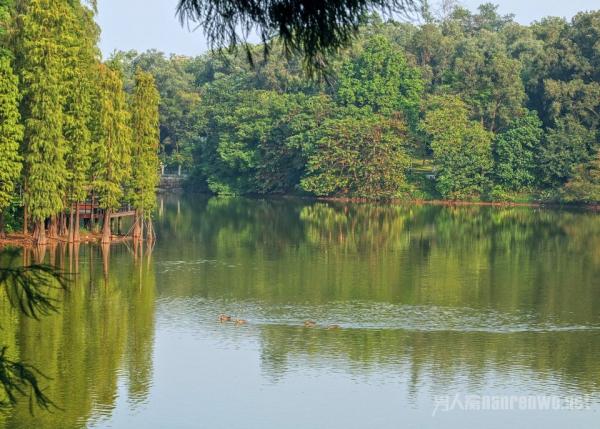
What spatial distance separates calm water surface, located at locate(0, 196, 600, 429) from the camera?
90.6 ft

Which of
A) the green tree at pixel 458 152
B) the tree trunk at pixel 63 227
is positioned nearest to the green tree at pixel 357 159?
the green tree at pixel 458 152

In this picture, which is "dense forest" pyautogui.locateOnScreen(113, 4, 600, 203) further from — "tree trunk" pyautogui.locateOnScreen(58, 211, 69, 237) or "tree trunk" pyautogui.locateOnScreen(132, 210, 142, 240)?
"tree trunk" pyautogui.locateOnScreen(58, 211, 69, 237)

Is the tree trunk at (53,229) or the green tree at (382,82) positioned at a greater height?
the green tree at (382,82)

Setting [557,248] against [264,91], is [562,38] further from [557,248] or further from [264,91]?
[557,248]

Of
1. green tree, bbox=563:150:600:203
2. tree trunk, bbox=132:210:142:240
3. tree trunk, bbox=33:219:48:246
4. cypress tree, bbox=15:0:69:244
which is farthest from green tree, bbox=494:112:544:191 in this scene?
cypress tree, bbox=15:0:69:244

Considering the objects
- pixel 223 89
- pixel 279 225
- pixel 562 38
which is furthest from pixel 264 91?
pixel 279 225

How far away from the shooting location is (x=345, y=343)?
34.6 m

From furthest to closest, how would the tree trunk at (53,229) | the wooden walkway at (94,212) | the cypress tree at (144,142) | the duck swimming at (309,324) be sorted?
1. the wooden walkway at (94,212)
2. the cypress tree at (144,142)
3. the tree trunk at (53,229)
4. the duck swimming at (309,324)

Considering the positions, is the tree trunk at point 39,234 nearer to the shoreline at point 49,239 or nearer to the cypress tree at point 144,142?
the shoreline at point 49,239

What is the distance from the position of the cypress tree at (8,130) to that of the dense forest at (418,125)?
5017 cm

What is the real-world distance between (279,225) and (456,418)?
5025 centimetres

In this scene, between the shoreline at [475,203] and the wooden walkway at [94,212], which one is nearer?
the wooden walkway at [94,212]

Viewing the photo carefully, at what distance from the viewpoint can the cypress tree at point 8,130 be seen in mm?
48375

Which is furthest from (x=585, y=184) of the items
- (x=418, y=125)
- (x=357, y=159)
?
(x=357, y=159)
